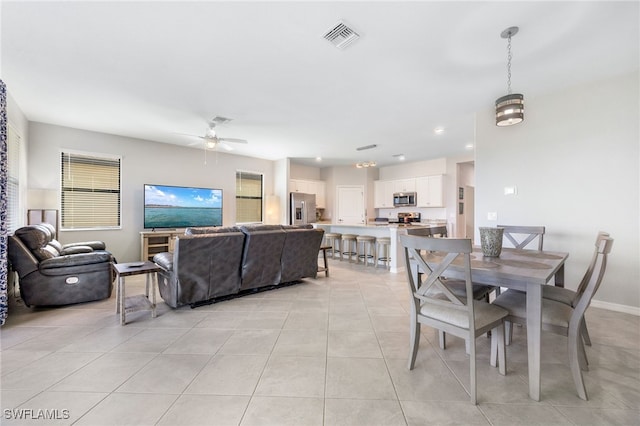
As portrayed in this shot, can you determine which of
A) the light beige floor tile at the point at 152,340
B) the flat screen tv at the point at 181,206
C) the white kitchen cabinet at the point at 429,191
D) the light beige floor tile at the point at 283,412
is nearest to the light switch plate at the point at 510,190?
the white kitchen cabinet at the point at 429,191

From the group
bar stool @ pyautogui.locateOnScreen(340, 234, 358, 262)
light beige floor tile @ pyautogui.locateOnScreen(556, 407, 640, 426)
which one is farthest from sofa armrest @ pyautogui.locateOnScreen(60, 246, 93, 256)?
light beige floor tile @ pyautogui.locateOnScreen(556, 407, 640, 426)

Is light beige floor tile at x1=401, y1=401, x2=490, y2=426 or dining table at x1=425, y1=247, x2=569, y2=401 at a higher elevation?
dining table at x1=425, y1=247, x2=569, y2=401

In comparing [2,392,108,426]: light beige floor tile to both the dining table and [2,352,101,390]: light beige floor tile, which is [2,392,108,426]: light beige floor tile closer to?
[2,352,101,390]: light beige floor tile

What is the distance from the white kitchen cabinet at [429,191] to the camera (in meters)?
7.41

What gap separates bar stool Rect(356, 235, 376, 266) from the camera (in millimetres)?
5644

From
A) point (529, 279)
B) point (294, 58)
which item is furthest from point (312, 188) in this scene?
Result: point (529, 279)

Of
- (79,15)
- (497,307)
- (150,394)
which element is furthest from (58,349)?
(497,307)

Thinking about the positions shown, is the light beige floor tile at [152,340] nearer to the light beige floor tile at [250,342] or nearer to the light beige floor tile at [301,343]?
the light beige floor tile at [250,342]

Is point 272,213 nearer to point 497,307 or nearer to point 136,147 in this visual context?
point 136,147

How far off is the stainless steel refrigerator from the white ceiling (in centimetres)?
329

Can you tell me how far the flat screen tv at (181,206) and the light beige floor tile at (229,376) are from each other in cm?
470

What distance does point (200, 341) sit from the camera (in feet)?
7.97

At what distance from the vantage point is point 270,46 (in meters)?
2.54

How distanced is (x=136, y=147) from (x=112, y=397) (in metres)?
5.43
